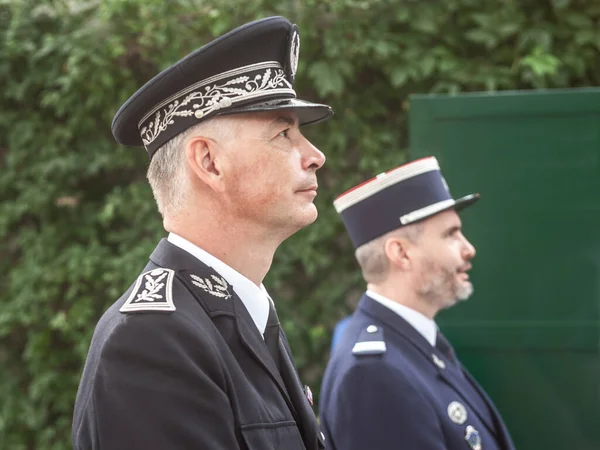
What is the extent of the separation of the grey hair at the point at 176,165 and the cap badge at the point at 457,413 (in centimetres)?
134

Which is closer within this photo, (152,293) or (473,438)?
(152,293)

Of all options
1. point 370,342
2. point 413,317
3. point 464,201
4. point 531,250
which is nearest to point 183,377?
point 370,342

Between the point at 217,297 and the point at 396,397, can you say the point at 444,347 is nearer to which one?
the point at 396,397

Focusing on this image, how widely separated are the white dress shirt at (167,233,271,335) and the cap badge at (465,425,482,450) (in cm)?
120

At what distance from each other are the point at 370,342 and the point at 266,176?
1224mm

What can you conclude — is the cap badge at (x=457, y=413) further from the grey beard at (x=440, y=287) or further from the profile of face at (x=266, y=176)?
the profile of face at (x=266, y=176)

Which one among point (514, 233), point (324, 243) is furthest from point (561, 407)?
point (324, 243)

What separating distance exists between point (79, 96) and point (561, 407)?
2946 mm

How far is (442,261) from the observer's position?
2941mm

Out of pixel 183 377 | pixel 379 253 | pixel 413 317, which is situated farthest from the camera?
pixel 379 253

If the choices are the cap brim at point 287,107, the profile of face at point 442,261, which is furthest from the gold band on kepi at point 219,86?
the profile of face at point 442,261

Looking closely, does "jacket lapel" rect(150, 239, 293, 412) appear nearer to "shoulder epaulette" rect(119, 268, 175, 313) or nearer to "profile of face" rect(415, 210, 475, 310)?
"shoulder epaulette" rect(119, 268, 175, 313)

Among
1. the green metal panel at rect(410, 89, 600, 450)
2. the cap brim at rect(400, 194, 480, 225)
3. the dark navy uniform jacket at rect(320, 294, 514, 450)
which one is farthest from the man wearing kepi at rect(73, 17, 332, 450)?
the green metal panel at rect(410, 89, 600, 450)

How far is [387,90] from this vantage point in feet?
14.4
